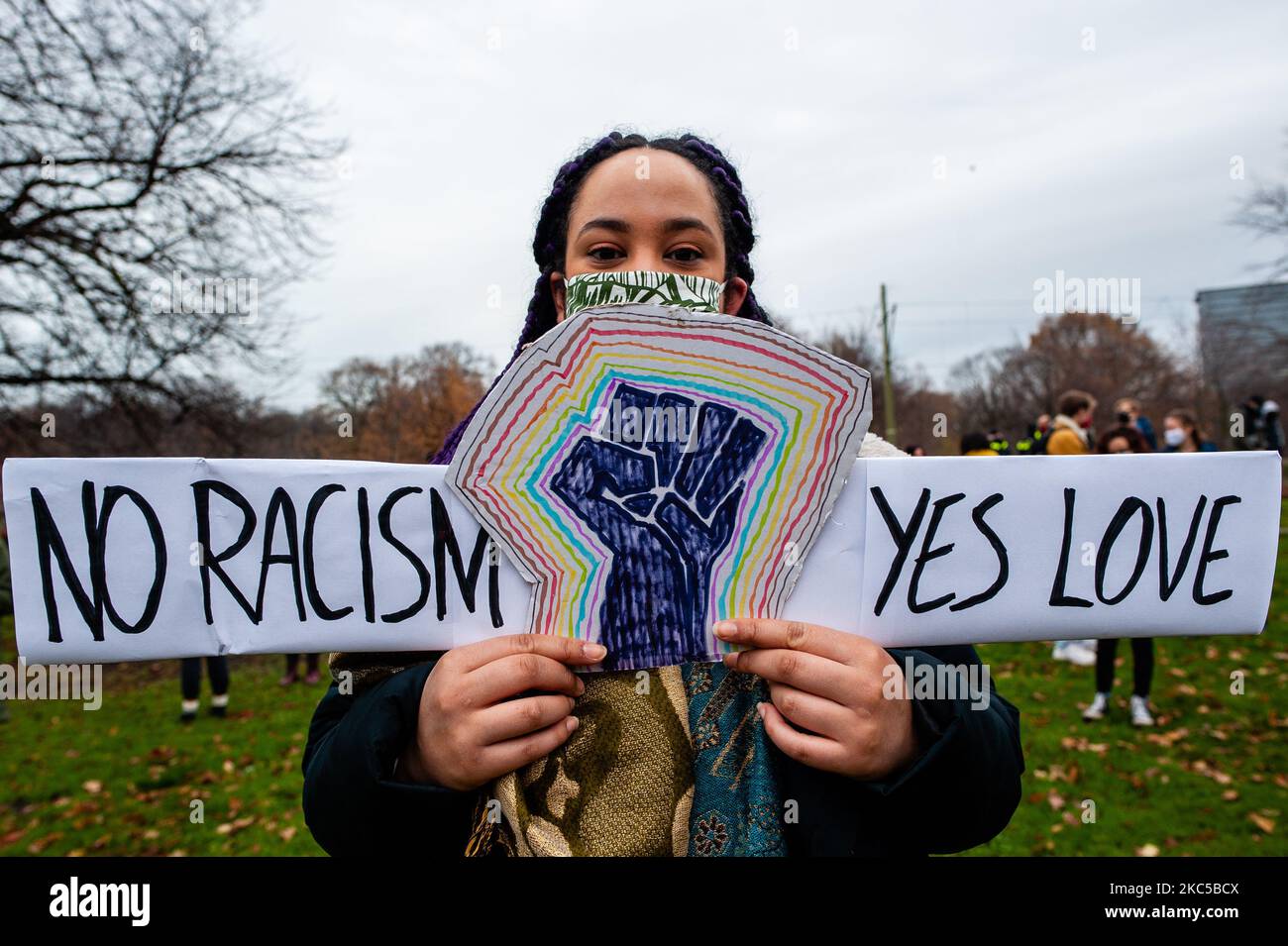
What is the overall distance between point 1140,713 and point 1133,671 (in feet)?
1.07

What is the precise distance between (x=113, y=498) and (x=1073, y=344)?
40920 millimetres

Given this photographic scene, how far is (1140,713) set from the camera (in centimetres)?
539

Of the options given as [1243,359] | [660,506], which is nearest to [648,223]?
[660,506]

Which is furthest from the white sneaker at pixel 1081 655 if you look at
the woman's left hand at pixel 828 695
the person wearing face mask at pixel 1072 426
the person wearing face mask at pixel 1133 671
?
the woman's left hand at pixel 828 695

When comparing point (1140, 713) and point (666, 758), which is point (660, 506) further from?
point (1140, 713)

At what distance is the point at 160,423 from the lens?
369 inches

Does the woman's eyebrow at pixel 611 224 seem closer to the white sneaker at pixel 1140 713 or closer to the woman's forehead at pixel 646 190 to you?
the woman's forehead at pixel 646 190

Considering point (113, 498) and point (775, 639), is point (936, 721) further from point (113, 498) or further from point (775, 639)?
point (113, 498)

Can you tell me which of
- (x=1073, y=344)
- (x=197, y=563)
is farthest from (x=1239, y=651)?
(x=1073, y=344)

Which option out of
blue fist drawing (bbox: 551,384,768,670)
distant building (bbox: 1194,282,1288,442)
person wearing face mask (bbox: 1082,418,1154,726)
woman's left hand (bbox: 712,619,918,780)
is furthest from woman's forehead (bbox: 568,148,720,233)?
distant building (bbox: 1194,282,1288,442)

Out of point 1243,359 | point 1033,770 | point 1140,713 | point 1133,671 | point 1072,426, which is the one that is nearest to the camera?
point 1033,770

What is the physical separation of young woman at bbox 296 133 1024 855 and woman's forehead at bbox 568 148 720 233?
0.75m

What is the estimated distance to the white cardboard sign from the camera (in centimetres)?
118

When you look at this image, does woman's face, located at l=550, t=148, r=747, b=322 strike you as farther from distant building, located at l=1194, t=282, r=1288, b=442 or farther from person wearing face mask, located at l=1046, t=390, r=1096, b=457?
distant building, located at l=1194, t=282, r=1288, b=442
